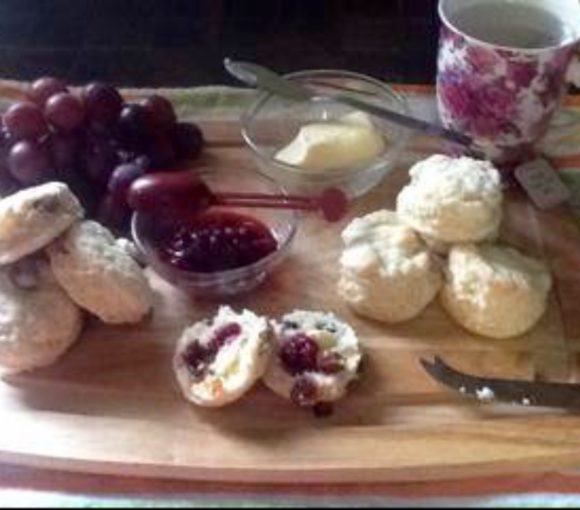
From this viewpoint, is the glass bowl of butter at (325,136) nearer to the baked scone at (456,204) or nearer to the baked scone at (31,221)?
the baked scone at (456,204)

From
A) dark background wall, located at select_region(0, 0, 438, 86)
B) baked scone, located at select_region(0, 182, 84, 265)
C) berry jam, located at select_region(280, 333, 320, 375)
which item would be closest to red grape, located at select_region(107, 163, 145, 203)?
baked scone, located at select_region(0, 182, 84, 265)

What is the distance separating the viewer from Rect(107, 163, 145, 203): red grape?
0.84 m

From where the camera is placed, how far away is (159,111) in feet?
2.97

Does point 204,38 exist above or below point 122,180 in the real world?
below

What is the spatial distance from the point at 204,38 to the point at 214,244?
3.58 ft

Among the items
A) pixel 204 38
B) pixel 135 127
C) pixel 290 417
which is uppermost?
pixel 135 127

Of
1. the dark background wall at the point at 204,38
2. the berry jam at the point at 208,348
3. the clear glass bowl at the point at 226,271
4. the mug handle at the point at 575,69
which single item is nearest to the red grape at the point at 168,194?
the clear glass bowl at the point at 226,271

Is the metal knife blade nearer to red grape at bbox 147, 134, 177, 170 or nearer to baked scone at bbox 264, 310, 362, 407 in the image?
baked scone at bbox 264, 310, 362, 407

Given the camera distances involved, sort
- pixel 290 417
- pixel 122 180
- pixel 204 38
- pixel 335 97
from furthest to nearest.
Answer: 1. pixel 204 38
2. pixel 335 97
3. pixel 122 180
4. pixel 290 417

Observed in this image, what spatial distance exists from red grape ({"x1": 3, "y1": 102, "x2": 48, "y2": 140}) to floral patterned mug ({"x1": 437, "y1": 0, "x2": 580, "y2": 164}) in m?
0.37

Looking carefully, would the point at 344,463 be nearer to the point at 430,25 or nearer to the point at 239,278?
the point at 239,278

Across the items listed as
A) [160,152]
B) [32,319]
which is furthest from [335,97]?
[32,319]

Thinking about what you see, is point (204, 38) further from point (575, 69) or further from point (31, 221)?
point (31, 221)

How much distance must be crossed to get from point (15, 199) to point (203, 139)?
0.86 feet
